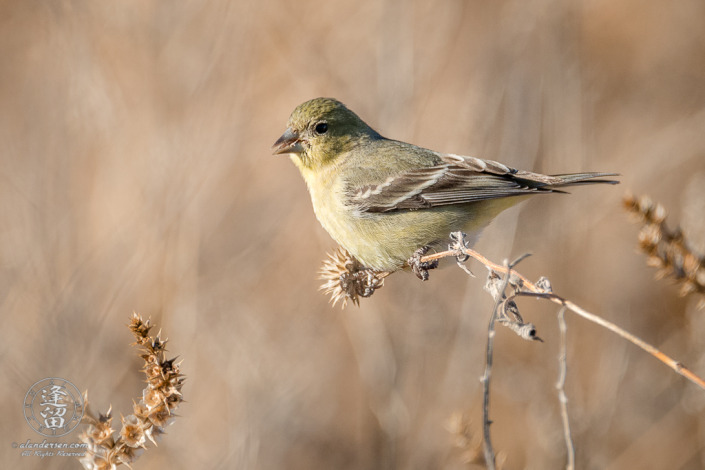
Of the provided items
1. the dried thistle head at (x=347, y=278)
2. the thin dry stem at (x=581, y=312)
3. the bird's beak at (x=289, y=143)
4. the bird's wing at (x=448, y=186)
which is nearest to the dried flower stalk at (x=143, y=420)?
the thin dry stem at (x=581, y=312)

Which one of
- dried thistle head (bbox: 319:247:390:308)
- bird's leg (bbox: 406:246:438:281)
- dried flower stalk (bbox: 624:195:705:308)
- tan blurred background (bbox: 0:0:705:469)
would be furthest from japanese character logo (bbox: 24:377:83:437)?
→ dried flower stalk (bbox: 624:195:705:308)

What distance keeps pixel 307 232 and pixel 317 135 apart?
10.6 feet

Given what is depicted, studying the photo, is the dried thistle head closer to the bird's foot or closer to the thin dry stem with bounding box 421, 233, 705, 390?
the bird's foot

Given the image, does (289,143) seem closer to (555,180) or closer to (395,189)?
(395,189)

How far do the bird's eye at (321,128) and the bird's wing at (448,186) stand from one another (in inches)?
27.0

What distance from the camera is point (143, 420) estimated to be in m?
2.23

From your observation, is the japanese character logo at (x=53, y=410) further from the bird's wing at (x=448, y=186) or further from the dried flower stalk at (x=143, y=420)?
the bird's wing at (x=448, y=186)

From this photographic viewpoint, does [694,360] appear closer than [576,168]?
Yes

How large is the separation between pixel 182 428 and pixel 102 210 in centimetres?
308

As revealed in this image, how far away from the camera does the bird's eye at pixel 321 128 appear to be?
496 centimetres

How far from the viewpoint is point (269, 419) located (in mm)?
6348

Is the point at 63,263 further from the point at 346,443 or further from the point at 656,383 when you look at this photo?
the point at 656,383

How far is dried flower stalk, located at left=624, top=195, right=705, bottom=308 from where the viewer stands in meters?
2.65

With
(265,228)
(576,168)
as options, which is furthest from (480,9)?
(265,228)
